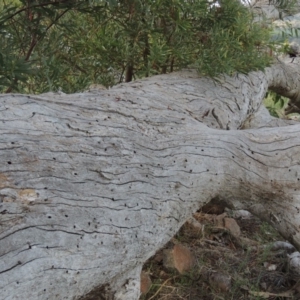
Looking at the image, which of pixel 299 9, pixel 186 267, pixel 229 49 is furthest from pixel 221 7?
pixel 186 267

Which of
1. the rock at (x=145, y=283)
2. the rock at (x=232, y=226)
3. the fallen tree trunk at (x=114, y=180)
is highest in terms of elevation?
the fallen tree trunk at (x=114, y=180)

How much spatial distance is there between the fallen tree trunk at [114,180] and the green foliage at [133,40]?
0.22m

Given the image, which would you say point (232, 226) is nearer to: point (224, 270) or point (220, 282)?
point (224, 270)

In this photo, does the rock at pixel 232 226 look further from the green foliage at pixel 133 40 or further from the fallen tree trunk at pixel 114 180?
the green foliage at pixel 133 40

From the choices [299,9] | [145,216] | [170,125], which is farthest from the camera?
[299,9]

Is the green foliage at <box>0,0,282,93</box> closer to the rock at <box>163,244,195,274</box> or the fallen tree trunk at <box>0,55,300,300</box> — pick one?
the fallen tree trunk at <box>0,55,300,300</box>

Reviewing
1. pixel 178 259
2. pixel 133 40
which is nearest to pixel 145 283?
pixel 178 259

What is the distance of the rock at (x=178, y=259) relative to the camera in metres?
2.62

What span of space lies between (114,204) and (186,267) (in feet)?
3.85

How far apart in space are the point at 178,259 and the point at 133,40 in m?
1.22

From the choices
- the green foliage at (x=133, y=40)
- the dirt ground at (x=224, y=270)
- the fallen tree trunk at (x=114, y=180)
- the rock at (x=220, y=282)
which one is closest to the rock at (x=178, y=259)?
the dirt ground at (x=224, y=270)

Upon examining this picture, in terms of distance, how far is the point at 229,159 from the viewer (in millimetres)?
2113

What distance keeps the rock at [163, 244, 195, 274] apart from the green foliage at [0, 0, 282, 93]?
998 mm

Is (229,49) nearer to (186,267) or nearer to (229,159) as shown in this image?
(229,159)
